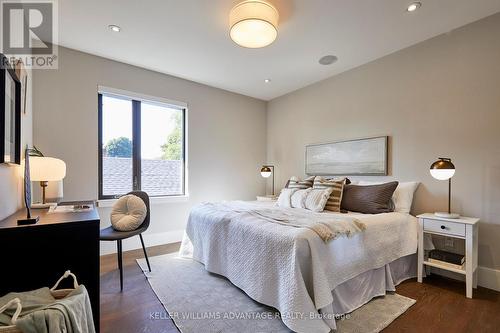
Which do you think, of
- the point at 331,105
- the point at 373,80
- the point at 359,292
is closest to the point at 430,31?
the point at 373,80

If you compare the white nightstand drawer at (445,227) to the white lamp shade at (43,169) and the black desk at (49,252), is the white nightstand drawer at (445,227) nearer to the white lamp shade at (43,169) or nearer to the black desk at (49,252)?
the black desk at (49,252)

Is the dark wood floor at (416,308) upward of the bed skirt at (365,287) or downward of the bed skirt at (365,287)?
downward

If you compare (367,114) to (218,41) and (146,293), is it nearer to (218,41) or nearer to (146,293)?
(218,41)

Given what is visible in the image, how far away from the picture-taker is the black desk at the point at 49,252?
1.30 metres

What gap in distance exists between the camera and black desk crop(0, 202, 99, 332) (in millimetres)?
1301

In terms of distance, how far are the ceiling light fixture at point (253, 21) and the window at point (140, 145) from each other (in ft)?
6.60

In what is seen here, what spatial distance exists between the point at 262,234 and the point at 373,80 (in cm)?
268

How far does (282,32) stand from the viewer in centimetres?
255

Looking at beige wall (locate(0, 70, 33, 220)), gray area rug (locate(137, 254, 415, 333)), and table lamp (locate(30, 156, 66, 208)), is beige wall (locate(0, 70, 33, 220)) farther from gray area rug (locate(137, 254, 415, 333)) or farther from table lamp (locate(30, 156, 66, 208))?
gray area rug (locate(137, 254, 415, 333))

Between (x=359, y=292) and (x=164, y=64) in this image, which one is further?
(x=164, y=64)

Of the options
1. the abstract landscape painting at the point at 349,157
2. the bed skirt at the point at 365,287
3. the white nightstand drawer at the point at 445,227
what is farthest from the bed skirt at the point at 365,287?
the abstract landscape painting at the point at 349,157

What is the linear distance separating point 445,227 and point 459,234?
12 centimetres

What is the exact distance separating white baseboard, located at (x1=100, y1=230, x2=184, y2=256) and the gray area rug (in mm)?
1033

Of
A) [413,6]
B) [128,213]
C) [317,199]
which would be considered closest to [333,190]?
[317,199]
